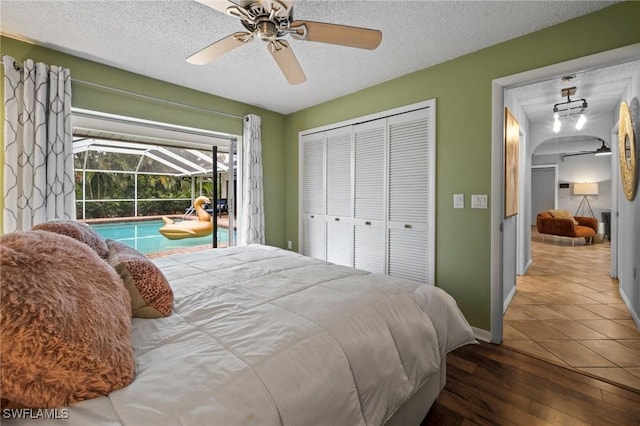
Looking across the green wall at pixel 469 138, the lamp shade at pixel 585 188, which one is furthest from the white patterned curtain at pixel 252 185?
the lamp shade at pixel 585 188

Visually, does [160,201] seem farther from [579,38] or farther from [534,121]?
[534,121]

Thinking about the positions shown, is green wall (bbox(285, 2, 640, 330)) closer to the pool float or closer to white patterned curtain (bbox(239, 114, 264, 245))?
white patterned curtain (bbox(239, 114, 264, 245))

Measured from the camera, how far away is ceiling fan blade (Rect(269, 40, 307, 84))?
5.75ft

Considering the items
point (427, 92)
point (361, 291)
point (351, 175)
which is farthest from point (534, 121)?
point (361, 291)

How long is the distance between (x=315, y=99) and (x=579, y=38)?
257 centimetres

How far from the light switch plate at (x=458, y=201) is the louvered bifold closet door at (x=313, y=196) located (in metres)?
1.77

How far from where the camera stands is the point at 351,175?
3600 millimetres

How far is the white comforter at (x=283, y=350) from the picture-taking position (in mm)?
776

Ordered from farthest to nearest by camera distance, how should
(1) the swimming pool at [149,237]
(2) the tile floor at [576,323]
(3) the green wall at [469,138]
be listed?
(1) the swimming pool at [149,237], (3) the green wall at [469,138], (2) the tile floor at [576,323]

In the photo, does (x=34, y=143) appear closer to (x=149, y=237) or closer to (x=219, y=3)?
(x=219, y=3)

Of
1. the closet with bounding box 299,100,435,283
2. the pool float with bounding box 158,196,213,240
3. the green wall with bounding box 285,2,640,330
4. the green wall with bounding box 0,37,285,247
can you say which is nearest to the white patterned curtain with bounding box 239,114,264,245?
the green wall with bounding box 0,37,285,247

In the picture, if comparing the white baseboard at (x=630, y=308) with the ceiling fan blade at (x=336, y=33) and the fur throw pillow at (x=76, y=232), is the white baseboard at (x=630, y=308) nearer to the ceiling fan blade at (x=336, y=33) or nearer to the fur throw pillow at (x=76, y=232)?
the ceiling fan blade at (x=336, y=33)

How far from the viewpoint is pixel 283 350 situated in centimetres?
98

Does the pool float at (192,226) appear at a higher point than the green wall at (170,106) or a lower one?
lower
